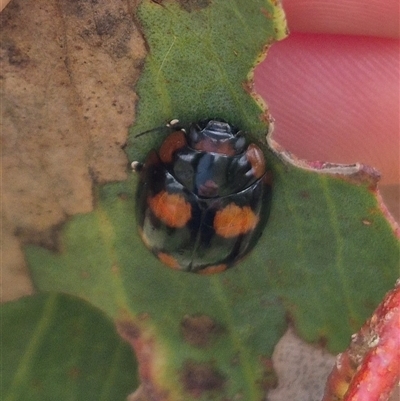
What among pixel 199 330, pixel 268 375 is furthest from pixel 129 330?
pixel 268 375

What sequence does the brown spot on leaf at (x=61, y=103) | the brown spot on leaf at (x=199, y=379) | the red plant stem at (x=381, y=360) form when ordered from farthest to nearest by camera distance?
the brown spot on leaf at (x=199, y=379)
the brown spot on leaf at (x=61, y=103)
the red plant stem at (x=381, y=360)

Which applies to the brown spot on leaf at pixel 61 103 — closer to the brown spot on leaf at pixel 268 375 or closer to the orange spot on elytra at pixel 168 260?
the orange spot on elytra at pixel 168 260

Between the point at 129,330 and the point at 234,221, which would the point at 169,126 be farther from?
the point at 129,330

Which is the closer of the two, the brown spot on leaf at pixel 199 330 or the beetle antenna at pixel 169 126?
the beetle antenna at pixel 169 126

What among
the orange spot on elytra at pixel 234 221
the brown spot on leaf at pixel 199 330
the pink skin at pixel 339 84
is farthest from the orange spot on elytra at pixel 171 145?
the pink skin at pixel 339 84

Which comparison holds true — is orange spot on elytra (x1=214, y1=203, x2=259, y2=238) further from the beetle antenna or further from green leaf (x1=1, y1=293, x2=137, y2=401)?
green leaf (x1=1, y1=293, x2=137, y2=401)

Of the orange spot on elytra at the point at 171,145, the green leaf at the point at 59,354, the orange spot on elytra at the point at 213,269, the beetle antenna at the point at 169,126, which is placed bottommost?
the green leaf at the point at 59,354

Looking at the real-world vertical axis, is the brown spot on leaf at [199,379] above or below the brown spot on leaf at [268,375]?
below
